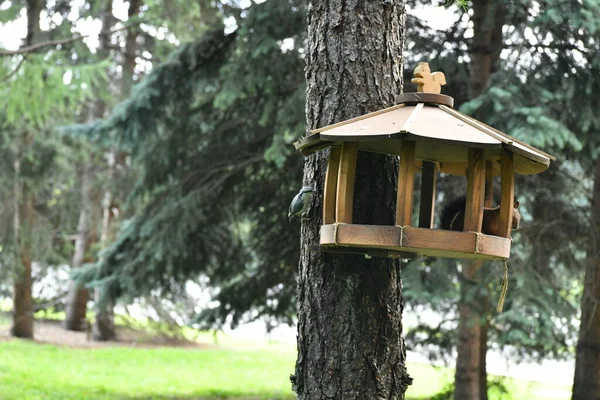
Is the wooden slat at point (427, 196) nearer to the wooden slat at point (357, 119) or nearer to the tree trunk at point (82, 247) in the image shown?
the wooden slat at point (357, 119)

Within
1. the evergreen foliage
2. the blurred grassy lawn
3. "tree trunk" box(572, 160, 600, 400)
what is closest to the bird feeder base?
"tree trunk" box(572, 160, 600, 400)

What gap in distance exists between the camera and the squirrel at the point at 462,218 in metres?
3.22

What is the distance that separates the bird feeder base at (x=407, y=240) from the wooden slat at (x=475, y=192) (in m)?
0.06

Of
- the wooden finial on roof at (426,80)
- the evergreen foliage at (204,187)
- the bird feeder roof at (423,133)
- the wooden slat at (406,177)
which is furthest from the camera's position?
the evergreen foliage at (204,187)

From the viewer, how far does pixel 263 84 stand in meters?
8.20

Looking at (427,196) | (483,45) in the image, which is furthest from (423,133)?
(483,45)

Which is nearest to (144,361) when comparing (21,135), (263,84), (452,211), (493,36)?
(21,135)

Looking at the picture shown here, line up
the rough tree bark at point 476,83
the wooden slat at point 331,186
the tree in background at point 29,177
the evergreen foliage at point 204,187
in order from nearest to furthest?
the wooden slat at point 331,186 < the rough tree bark at point 476,83 < the evergreen foliage at point 204,187 < the tree in background at point 29,177

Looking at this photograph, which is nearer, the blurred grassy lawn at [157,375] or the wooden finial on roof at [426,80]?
the wooden finial on roof at [426,80]

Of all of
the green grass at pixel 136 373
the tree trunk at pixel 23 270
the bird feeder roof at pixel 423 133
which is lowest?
the green grass at pixel 136 373

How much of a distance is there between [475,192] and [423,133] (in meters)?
0.38

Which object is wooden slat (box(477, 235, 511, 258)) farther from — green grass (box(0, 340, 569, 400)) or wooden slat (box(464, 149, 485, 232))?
green grass (box(0, 340, 569, 400))

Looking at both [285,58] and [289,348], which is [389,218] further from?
[289,348]

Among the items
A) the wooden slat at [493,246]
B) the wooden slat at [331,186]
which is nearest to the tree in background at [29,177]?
the wooden slat at [331,186]
